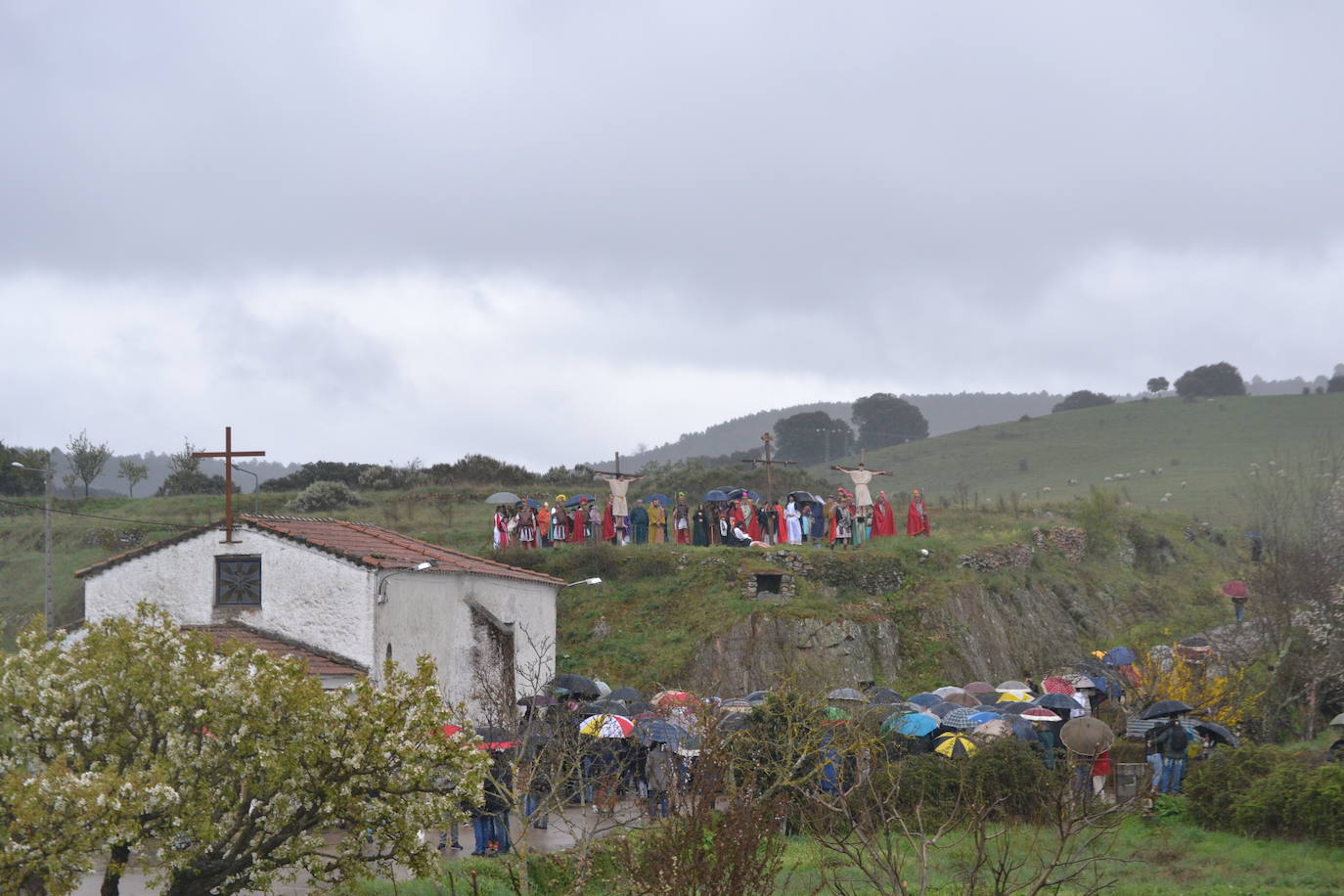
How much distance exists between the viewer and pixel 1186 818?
21.4 meters

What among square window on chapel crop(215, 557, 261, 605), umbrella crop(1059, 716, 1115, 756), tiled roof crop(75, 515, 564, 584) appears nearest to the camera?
umbrella crop(1059, 716, 1115, 756)

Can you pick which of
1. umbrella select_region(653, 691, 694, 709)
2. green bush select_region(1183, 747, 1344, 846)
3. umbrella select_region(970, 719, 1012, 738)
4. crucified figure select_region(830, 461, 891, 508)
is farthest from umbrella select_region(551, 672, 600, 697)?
crucified figure select_region(830, 461, 891, 508)

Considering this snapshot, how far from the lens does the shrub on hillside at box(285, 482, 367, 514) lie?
193 feet

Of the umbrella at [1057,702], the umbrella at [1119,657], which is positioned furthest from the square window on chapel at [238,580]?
the umbrella at [1119,657]

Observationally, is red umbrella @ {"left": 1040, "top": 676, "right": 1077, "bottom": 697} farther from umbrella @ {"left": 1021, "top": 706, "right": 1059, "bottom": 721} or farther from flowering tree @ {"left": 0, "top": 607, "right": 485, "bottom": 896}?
flowering tree @ {"left": 0, "top": 607, "right": 485, "bottom": 896}

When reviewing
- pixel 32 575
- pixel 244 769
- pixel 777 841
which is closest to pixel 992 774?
pixel 777 841

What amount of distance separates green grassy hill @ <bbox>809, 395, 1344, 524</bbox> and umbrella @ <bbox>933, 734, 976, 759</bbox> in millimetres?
53774

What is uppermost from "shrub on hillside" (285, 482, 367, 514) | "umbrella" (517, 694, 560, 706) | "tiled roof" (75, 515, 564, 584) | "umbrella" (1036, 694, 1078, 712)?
"shrub on hillside" (285, 482, 367, 514)

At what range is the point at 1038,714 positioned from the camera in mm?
23656

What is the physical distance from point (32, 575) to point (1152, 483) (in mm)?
60054

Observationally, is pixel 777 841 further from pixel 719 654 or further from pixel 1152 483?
pixel 1152 483

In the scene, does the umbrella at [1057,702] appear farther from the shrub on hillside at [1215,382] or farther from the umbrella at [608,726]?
the shrub on hillside at [1215,382]

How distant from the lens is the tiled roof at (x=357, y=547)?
1084 inches

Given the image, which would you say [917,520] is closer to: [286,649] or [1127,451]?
[286,649]
